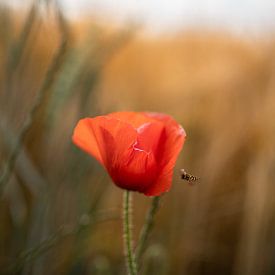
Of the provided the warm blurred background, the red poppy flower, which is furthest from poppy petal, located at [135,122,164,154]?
the warm blurred background

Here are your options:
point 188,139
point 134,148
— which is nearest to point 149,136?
point 134,148

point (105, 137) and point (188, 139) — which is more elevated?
point (105, 137)

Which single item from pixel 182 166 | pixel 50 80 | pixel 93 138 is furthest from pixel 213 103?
pixel 93 138

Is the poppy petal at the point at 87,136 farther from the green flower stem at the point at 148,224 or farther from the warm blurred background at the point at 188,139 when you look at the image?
the warm blurred background at the point at 188,139

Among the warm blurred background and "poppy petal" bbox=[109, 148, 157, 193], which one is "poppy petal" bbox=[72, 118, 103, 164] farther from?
the warm blurred background

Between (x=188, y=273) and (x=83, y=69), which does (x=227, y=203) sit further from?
(x=83, y=69)

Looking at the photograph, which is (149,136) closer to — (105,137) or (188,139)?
(105,137)

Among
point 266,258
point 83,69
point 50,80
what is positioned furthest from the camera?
point 266,258

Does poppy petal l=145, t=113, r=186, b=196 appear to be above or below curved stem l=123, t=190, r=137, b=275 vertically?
above
